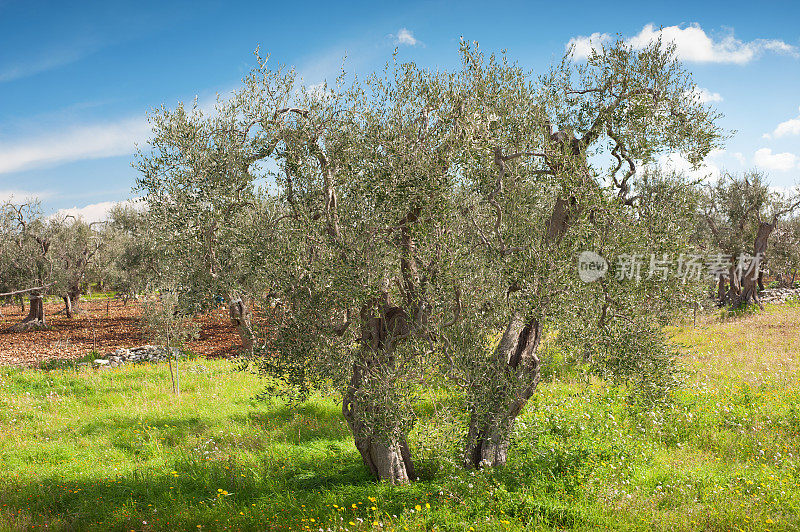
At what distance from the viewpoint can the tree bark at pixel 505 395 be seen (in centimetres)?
994

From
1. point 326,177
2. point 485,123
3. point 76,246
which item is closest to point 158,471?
point 326,177

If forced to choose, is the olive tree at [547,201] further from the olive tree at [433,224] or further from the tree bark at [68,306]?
the tree bark at [68,306]

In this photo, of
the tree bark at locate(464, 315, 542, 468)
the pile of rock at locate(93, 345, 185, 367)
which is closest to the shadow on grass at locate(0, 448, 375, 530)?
the tree bark at locate(464, 315, 542, 468)

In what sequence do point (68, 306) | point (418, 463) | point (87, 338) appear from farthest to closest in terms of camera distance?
point (68, 306), point (87, 338), point (418, 463)

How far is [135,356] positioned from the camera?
28.7 meters

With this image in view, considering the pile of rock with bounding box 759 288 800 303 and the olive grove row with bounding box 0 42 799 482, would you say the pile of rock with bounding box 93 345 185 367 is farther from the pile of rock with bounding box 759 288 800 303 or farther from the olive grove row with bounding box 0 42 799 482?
the pile of rock with bounding box 759 288 800 303

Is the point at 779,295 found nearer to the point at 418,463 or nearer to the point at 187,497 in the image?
the point at 418,463

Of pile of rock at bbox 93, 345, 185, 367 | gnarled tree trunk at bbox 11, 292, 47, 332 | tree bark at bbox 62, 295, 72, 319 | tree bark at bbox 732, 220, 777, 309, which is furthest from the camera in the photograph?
tree bark at bbox 62, 295, 72, 319

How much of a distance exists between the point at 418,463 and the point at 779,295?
43.9 metres

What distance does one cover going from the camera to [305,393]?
Result: 10852 millimetres

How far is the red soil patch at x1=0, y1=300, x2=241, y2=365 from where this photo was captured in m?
29.4

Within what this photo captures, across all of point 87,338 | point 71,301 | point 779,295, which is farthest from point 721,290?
point 71,301

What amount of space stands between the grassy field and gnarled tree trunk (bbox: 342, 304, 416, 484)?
21.8 inches

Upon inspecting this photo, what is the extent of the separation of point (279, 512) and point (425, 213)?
282 inches
